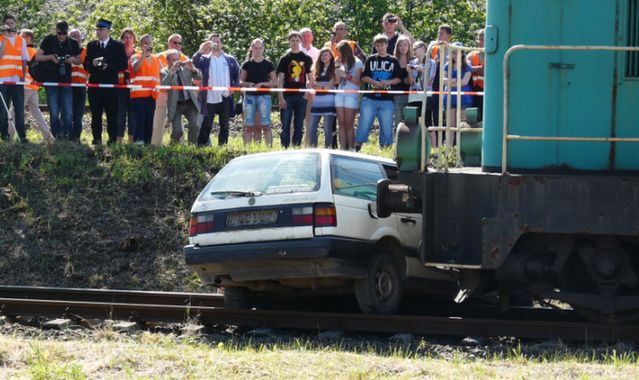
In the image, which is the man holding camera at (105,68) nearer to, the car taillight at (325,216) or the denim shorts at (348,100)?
the denim shorts at (348,100)

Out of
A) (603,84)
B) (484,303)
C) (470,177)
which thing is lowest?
(484,303)

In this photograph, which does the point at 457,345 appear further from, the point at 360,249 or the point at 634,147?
the point at 634,147

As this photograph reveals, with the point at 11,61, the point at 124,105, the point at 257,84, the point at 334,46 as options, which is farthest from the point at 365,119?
the point at 11,61

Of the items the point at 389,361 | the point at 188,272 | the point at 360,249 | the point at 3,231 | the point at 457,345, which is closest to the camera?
the point at 389,361

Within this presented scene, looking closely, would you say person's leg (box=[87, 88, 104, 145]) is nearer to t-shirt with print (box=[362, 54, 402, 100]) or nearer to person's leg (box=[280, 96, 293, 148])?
person's leg (box=[280, 96, 293, 148])

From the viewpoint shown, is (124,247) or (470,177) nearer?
(470,177)

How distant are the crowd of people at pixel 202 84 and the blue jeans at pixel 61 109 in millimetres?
16

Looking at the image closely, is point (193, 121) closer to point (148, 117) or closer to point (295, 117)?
point (148, 117)

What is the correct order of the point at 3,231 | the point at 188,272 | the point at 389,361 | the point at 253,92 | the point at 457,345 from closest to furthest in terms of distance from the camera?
the point at 389,361
the point at 457,345
the point at 188,272
the point at 3,231
the point at 253,92

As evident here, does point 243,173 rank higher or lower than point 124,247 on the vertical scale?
higher

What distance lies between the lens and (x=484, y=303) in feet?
44.2

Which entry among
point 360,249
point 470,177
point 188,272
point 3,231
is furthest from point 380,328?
point 3,231

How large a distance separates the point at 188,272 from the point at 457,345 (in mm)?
5605

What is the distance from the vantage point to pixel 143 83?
18.4 meters
